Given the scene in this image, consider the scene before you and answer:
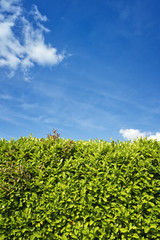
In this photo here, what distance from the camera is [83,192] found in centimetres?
538

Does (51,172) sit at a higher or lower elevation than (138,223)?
higher

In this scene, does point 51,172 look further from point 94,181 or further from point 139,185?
point 139,185

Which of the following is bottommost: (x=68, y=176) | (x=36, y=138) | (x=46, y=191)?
(x=46, y=191)

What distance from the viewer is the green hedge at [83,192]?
521cm

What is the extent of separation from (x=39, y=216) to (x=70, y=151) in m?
2.01

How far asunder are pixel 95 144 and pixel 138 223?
2.44 meters

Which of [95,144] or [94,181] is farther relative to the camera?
[95,144]

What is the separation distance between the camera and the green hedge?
17.1 ft

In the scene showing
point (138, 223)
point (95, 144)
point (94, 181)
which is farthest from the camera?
point (95, 144)

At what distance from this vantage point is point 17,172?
234 inches

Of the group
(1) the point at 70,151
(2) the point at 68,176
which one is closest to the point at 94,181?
(2) the point at 68,176

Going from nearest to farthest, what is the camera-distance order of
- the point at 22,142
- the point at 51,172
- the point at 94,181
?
the point at 94,181
the point at 51,172
the point at 22,142

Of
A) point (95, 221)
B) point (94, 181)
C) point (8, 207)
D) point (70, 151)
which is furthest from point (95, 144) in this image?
point (8, 207)

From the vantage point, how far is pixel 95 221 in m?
5.32
